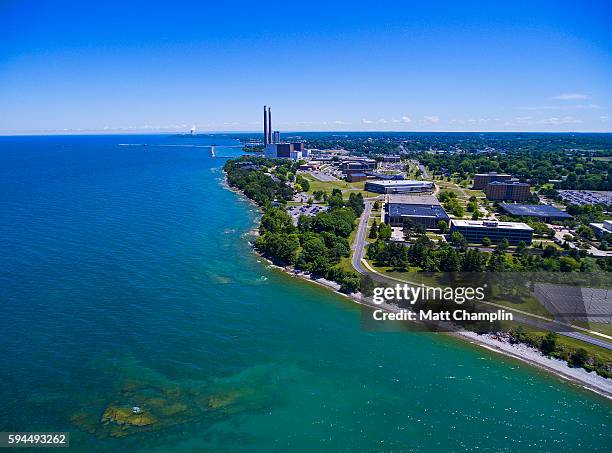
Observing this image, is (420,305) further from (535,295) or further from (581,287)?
(581,287)

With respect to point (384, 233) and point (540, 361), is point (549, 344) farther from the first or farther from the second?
point (384, 233)

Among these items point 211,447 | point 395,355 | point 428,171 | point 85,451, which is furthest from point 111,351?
point 428,171

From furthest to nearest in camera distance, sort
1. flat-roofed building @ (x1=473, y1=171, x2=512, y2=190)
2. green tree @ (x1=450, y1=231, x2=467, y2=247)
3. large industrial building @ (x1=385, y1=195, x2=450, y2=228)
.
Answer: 1. flat-roofed building @ (x1=473, y1=171, x2=512, y2=190)
2. large industrial building @ (x1=385, y1=195, x2=450, y2=228)
3. green tree @ (x1=450, y1=231, x2=467, y2=247)

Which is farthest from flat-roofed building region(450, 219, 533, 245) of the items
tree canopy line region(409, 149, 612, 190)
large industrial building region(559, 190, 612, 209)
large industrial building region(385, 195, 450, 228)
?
tree canopy line region(409, 149, 612, 190)

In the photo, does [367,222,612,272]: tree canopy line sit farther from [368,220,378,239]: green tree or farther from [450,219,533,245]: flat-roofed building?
[368,220,378,239]: green tree

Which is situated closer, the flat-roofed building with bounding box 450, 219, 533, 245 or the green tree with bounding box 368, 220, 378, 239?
the flat-roofed building with bounding box 450, 219, 533, 245

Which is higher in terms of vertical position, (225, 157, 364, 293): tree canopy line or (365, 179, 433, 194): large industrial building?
(365, 179, 433, 194): large industrial building
